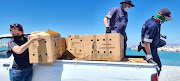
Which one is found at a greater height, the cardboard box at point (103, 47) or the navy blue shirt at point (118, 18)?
the navy blue shirt at point (118, 18)

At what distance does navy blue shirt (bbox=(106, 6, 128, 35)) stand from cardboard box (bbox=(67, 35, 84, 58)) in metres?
1.17

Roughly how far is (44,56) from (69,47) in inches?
25.9

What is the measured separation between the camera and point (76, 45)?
284 cm

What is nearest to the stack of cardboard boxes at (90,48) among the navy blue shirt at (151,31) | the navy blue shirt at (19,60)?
the navy blue shirt at (19,60)

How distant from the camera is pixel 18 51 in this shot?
2.21 meters

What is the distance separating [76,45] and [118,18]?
144 cm

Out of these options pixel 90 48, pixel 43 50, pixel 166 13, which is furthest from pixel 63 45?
pixel 166 13

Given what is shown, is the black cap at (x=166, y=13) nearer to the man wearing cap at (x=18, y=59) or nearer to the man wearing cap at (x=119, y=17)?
the man wearing cap at (x=119, y=17)

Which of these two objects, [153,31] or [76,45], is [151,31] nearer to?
[153,31]

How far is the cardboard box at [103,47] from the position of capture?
2365mm

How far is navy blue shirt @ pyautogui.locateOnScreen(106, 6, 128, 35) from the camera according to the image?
3.57 metres

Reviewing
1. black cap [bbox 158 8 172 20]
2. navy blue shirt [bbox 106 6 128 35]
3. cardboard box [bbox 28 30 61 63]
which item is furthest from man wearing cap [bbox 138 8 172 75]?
cardboard box [bbox 28 30 61 63]

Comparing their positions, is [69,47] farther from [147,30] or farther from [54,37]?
[147,30]

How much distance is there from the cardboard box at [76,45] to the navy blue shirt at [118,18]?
1.17 metres
